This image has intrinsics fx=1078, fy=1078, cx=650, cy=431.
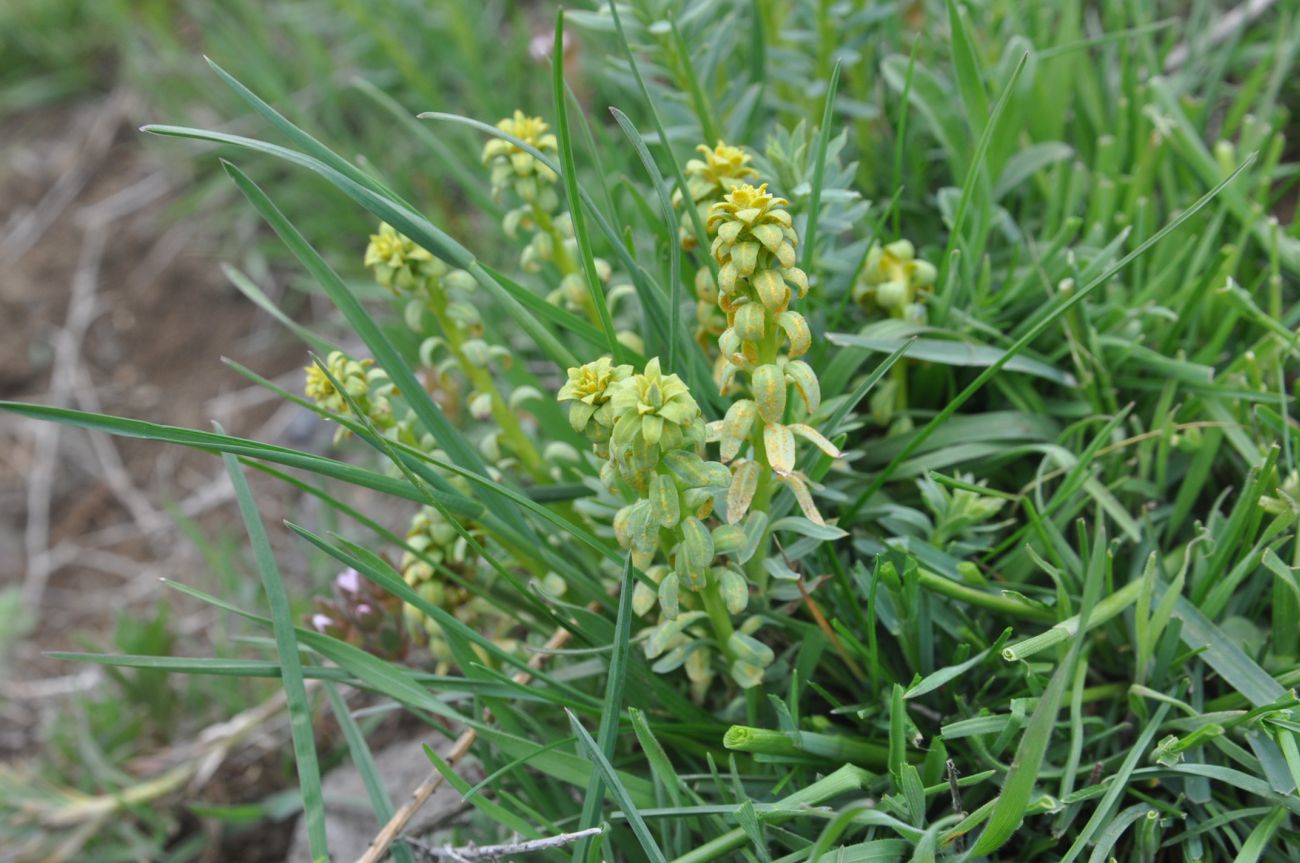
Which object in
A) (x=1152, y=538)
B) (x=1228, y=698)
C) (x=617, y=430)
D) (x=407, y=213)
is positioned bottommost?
(x=1228, y=698)

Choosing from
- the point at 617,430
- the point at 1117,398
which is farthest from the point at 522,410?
the point at 1117,398

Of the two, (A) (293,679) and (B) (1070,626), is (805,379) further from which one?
(A) (293,679)

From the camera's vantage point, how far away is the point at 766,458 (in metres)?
1.37

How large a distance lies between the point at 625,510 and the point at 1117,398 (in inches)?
40.3

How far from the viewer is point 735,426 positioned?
1286mm

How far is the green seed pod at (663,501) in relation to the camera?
1.24 metres

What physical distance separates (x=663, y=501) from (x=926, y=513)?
70 centimetres

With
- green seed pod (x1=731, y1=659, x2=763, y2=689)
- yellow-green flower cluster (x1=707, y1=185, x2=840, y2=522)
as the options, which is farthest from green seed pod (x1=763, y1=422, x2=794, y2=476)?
green seed pod (x1=731, y1=659, x2=763, y2=689)

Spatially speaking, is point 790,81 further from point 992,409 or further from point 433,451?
point 433,451

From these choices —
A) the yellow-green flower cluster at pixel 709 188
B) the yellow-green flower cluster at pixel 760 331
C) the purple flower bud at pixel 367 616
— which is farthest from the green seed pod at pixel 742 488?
the purple flower bud at pixel 367 616

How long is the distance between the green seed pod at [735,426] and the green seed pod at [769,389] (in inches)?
1.2

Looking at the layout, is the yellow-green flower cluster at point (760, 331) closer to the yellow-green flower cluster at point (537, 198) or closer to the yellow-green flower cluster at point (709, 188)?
the yellow-green flower cluster at point (709, 188)

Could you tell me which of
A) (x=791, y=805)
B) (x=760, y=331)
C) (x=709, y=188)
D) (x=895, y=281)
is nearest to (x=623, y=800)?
(x=791, y=805)

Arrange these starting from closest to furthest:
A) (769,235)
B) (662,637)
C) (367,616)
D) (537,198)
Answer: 1. (769,235)
2. (662,637)
3. (537,198)
4. (367,616)
